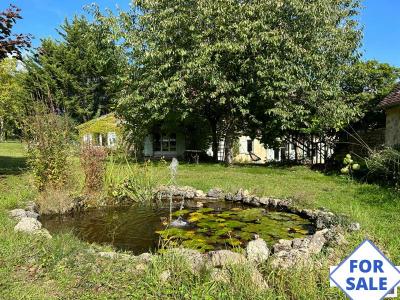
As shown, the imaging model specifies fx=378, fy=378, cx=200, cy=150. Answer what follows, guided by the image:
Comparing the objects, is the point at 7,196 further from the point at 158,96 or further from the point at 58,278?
the point at 158,96

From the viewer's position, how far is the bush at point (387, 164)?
9.66 metres

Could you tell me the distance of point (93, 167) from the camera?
29.3 feet

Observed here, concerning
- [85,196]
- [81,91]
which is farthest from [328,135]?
[81,91]

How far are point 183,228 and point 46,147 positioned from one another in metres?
3.58

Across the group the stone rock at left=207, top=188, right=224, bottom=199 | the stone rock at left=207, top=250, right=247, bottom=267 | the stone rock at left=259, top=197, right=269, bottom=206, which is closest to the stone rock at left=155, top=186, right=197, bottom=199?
the stone rock at left=207, top=188, right=224, bottom=199

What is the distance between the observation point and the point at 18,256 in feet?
14.8

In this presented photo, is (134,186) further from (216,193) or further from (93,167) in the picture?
(216,193)

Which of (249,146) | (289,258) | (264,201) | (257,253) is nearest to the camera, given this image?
(289,258)

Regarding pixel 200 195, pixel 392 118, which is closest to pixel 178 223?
pixel 200 195

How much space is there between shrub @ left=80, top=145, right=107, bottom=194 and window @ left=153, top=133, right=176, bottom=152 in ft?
57.6

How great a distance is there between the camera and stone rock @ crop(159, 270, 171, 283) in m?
4.03

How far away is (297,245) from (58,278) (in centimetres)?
318

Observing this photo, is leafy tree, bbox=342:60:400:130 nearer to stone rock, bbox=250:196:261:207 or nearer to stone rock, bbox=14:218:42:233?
stone rock, bbox=250:196:261:207

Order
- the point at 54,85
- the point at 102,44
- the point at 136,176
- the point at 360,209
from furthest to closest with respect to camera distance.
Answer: the point at 54,85
the point at 102,44
the point at 136,176
the point at 360,209
